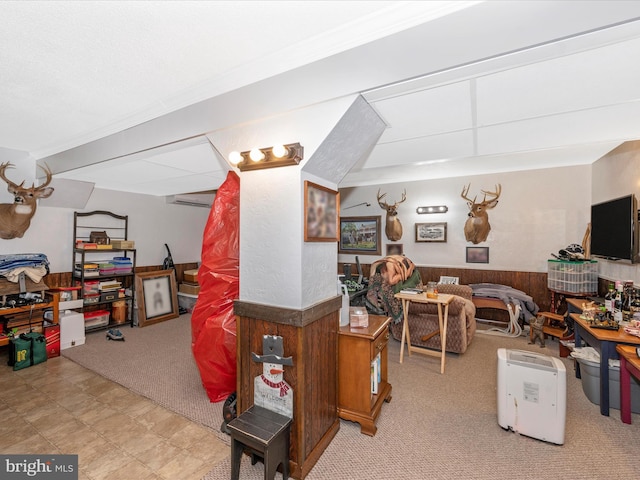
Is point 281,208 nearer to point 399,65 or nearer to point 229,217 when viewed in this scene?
point 229,217

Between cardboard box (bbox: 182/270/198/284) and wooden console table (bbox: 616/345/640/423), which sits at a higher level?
cardboard box (bbox: 182/270/198/284)

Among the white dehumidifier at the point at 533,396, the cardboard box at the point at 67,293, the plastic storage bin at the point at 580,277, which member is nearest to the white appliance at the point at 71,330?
the cardboard box at the point at 67,293

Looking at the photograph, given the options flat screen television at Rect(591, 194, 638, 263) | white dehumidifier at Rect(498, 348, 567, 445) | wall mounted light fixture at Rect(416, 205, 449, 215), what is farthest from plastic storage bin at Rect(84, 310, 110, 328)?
flat screen television at Rect(591, 194, 638, 263)

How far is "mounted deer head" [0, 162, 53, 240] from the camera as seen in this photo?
3.53 meters

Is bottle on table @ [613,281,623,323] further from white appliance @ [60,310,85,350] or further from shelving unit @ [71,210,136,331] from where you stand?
shelving unit @ [71,210,136,331]

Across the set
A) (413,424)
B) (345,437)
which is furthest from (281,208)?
(413,424)

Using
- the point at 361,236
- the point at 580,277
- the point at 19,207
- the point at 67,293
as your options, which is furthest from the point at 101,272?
the point at 580,277

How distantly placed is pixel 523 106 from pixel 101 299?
5.97 meters

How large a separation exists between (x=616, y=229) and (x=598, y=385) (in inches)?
72.7

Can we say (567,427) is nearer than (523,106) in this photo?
No

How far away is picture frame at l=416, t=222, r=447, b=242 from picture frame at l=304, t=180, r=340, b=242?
3724 mm

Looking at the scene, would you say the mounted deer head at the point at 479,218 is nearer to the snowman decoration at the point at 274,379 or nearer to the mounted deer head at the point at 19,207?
the snowman decoration at the point at 274,379

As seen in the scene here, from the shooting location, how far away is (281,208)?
193 centimetres

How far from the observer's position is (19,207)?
367 cm
